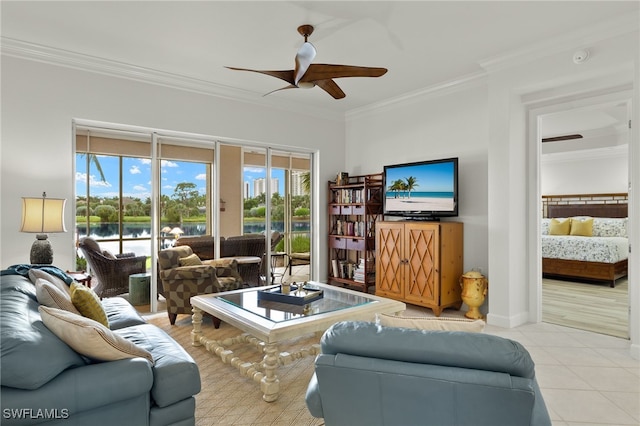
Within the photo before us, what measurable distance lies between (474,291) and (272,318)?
252 centimetres

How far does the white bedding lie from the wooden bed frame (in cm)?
8

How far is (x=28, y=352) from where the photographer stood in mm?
1433

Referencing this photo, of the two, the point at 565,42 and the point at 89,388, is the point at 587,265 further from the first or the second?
the point at 89,388

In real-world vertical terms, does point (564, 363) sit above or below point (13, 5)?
→ below

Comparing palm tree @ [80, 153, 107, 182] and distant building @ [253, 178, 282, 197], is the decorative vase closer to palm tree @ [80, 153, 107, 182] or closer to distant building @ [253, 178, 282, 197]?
distant building @ [253, 178, 282, 197]

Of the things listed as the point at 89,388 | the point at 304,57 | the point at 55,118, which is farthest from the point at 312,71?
the point at 55,118

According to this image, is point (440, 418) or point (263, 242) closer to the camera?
point (440, 418)

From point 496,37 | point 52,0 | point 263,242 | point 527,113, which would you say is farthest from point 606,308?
point 52,0

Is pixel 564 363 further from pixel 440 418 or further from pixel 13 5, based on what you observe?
pixel 13 5

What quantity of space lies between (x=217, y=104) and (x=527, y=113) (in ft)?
12.0

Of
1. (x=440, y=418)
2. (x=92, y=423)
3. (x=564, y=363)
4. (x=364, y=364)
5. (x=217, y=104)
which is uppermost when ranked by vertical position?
(x=217, y=104)

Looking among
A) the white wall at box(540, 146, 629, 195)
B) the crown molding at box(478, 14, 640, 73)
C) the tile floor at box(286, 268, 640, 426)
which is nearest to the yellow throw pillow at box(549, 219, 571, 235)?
the white wall at box(540, 146, 629, 195)

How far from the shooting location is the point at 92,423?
5.12 ft

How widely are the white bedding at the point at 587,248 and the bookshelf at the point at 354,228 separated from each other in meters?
3.24
